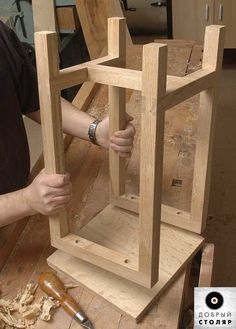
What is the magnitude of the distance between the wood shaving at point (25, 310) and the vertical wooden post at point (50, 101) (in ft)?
0.52

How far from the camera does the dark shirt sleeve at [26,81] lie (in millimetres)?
1003

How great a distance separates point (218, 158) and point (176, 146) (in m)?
1.18

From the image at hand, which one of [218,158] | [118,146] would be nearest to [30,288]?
[118,146]

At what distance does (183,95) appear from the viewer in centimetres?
64

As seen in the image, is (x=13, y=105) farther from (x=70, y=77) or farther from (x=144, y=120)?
(x=144, y=120)

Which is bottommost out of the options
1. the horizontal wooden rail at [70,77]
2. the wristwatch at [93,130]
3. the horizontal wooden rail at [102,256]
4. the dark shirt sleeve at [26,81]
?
the horizontal wooden rail at [102,256]

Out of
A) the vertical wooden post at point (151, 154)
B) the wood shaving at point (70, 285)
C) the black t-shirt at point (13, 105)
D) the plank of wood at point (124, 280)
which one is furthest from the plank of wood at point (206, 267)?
the black t-shirt at point (13, 105)

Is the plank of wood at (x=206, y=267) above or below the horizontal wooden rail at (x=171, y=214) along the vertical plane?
below

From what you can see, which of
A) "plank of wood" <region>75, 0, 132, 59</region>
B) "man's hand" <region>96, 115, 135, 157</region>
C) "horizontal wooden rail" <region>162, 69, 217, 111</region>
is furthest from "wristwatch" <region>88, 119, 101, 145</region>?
"plank of wood" <region>75, 0, 132, 59</region>

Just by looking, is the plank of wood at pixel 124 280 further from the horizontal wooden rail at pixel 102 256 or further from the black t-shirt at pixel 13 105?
the black t-shirt at pixel 13 105

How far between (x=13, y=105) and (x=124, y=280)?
1.60ft

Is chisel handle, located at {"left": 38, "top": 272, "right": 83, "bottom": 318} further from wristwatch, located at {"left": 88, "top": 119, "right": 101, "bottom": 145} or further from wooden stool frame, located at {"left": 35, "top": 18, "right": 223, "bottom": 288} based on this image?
wristwatch, located at {"left": 88, "top": 119, "right": 101, "bottom": 145}

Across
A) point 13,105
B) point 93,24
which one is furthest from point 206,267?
point 93,24

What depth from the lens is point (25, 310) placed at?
2.32ft
